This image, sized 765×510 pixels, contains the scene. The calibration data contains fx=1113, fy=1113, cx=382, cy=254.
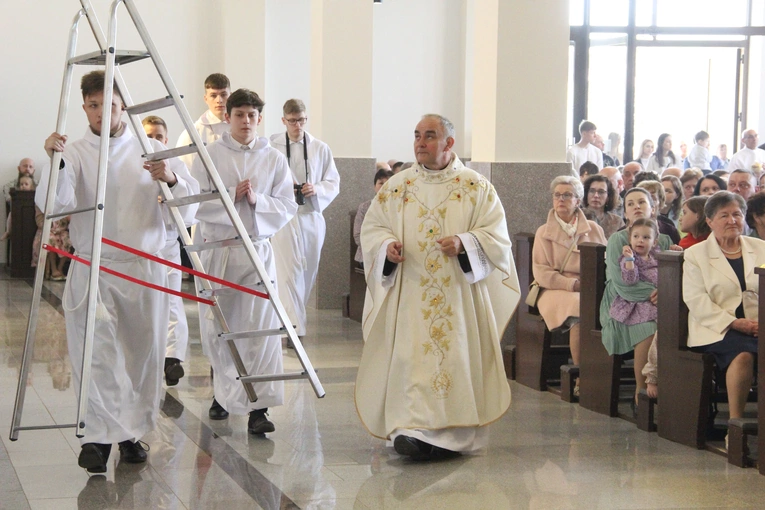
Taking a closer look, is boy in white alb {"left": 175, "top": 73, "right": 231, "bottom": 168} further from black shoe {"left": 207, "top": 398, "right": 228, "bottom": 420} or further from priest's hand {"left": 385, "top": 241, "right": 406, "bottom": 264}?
priest's hand {"left": 385, "top": 241, "right": 406, "bottom": 264}

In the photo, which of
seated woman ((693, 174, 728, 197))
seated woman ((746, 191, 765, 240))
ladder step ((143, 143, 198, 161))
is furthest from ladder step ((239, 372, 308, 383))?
seated woman ((693, 174, 728, 197))

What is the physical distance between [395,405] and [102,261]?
4.97ft

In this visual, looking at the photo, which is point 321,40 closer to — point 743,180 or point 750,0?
point 743,180

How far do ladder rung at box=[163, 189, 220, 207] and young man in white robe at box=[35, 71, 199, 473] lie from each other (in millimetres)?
100

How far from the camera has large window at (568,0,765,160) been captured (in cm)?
1828

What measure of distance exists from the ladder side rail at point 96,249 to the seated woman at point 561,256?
133 inches

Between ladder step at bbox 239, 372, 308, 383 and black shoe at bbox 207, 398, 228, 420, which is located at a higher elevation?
ladder step at bbox 239, 372, 308, 383

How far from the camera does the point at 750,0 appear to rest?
60.2 feet

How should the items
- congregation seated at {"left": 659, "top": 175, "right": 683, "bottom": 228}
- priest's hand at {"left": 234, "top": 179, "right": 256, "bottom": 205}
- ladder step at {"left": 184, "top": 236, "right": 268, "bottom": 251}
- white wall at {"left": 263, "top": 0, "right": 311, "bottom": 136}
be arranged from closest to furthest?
1. ladder step at {"left": 184, "top": 236, "right": 268, "bottom": 251}
2. priest's hand at {"left": 234, "top": 179, "right": 256, "bottom": 205}
3. congregation seated at {"left": 659, "top": 175, "right": 683, "bottom": 228}
4. white wall at {"left": 263, "top": 0, "right": 311, "bottom": 136}

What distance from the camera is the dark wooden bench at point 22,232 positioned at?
13.6 meters

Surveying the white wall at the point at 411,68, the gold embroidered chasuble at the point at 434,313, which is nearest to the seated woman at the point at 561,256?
the gold embroidered chasuble at the point at 434,313

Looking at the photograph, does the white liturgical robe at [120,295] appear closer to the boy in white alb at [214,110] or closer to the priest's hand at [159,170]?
the priest's hand at [159,170]

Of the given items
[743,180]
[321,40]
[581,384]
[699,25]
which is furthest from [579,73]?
[581,384]

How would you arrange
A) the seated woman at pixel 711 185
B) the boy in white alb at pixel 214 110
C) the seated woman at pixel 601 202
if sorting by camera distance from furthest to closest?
the seated woman at pixel 711 185, the seated woman at pixel 601 202, the boy in white alb at pixel 214 110
